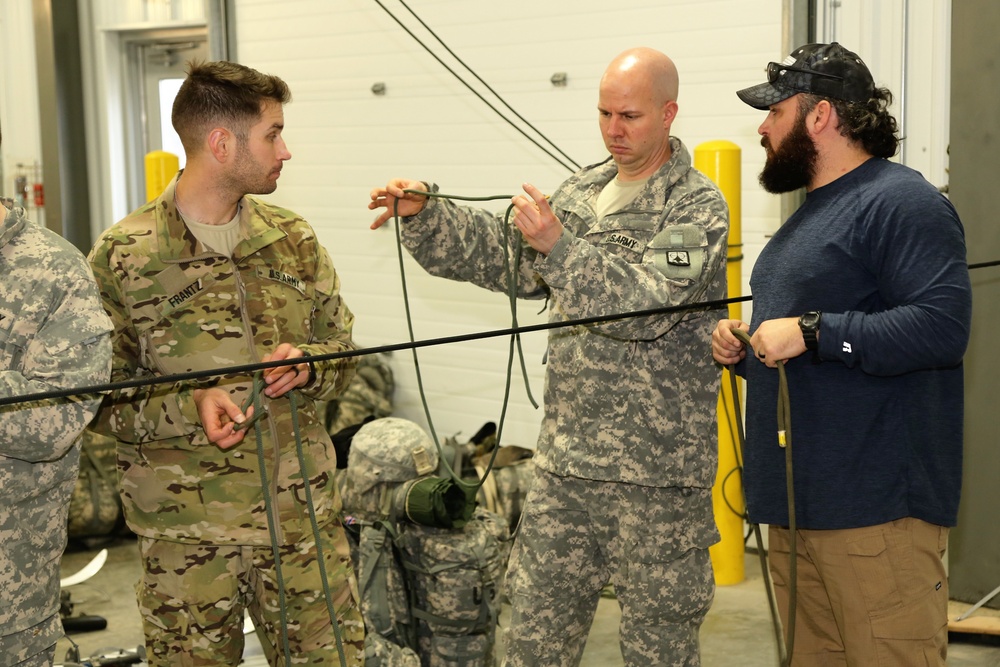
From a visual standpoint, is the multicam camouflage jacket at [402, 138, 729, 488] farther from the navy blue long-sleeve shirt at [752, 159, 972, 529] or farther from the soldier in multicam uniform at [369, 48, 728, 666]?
the navy blue long-sleeve shirt at [752, 159, 972, 529]

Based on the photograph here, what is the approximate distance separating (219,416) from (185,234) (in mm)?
436

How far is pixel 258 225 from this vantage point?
112 inches

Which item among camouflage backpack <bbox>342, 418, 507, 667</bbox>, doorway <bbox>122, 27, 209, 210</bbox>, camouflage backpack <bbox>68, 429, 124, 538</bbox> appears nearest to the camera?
camouflage backpack <bbox>342, 418, 507, 667</bbox>

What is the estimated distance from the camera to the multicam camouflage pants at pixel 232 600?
9.05 feet

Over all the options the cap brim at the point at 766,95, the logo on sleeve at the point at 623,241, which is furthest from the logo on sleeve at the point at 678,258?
the cap brim at the point at 766,95

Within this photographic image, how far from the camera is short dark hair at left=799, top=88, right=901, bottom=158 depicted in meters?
2.62

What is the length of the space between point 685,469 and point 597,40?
3295 millimetres

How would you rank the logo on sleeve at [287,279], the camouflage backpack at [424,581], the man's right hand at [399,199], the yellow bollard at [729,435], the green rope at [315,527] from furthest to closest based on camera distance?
the yellow bollard at [729,435] < the camouflage backpack at [424,581] < the man's right hand at [399,199] < the logo on sleeve at [287,279] < the green rope at [315,527]

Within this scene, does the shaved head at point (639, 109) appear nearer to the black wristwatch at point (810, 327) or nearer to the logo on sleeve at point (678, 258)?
the logo on sleeve at point (678, 258)

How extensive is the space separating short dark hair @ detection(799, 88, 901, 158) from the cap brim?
0.18 feet

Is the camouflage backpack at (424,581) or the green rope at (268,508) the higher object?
the green rope at (268,508)

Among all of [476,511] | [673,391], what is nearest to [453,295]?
[476,511]

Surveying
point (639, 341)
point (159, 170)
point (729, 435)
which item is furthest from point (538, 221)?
point (159, 170)

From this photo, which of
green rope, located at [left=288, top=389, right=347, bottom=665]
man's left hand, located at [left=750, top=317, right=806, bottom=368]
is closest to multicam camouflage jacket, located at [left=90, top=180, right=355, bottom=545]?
green rope, located at [left=288, top=389, right=347, bottom=665]
